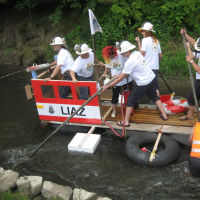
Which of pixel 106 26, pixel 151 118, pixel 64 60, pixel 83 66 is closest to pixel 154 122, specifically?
pixel 151 118

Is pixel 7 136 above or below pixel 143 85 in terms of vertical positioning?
below

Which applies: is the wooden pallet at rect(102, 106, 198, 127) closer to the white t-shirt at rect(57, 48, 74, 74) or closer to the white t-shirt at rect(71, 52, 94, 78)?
the white t-shirt at rect(71, 52, 94, 78)

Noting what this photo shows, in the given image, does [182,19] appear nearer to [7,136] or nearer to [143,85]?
[143,85]

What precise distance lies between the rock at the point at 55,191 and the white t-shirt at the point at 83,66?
2.76m

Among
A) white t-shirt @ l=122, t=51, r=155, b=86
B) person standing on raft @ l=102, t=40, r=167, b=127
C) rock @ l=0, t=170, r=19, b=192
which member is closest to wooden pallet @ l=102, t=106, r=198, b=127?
person standing on raft @ l=102, t=40, r=167, b=127

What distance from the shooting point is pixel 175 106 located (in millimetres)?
6000

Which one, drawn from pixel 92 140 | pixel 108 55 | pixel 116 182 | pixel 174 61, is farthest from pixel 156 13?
pixel 116 182

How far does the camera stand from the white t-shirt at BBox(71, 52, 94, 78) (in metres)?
5.72

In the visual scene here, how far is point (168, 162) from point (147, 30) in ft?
10.4

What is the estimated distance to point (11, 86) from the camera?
1059 cm

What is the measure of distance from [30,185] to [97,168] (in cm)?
140

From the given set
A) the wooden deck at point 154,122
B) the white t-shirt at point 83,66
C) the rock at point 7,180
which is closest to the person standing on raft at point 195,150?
the wooden deck at point 154,122

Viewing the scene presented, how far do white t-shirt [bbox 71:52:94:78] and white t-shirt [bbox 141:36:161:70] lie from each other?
4.47 ft

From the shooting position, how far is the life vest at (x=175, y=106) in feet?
19.5
